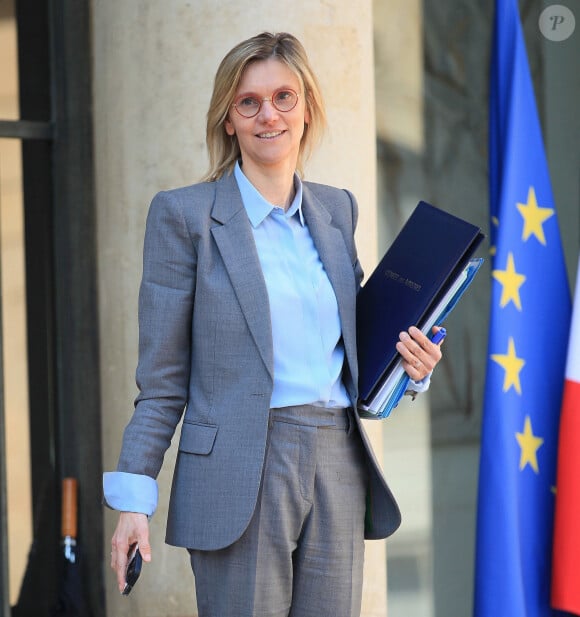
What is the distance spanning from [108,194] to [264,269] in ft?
4.92

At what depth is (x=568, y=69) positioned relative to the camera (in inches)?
179

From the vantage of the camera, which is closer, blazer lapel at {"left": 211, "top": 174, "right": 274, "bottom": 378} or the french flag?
blazer lapel at {"left": 211, "top": 174, "right": 274, "bottom": 378}

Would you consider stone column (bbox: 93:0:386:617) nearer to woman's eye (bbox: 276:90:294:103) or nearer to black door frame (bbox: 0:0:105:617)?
black door frame (bbox: 0:0:105:617)

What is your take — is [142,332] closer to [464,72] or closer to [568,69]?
[464,72]

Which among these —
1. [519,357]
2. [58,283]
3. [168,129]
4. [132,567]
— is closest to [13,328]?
[58,283]

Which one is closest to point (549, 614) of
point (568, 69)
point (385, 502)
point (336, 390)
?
point (385, 502)

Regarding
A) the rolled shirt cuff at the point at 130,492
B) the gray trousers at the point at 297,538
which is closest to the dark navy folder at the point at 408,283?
the gray trousers at the point at 297,538

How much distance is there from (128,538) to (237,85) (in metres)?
1.00

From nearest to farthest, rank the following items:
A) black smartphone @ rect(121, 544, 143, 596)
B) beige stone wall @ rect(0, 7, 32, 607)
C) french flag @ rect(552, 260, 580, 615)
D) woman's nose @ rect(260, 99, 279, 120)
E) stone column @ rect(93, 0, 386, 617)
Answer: black smartphone @ rect(121, 544, 143, 596), woman's nose @ rect(260, 99, 279, 120), stone column @ rect(93, 0, 386, 617), french flag @ rect(552, 260, 580, 615), beige stone wall @ rect(0, 7, 32, 607)

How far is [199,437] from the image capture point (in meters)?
2.34

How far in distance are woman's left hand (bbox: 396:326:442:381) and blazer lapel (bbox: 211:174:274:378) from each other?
308 mm

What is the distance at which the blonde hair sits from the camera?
245 centimetres

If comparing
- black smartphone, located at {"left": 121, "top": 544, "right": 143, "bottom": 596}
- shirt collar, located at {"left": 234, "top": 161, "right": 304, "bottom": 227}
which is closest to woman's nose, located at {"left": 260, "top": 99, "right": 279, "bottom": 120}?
shirt collar, located at {"left": 234, "top": 161, "right": 304, "bottom": 227}

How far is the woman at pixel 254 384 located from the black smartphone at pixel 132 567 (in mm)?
18
